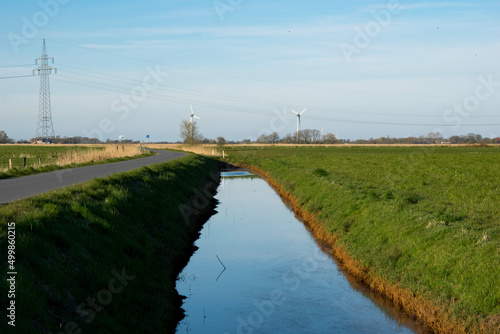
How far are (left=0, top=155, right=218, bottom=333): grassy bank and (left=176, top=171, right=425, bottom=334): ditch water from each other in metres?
0.75

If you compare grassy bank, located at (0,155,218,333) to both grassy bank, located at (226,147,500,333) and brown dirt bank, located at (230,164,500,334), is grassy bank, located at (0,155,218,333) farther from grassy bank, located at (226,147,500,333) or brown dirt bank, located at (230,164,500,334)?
Result: grassy bank, located at (226,147,500,333)

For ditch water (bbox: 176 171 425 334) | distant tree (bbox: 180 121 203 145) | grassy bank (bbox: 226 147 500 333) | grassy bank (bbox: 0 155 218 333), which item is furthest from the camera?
distant tree (bbox: 180 121 203 145)

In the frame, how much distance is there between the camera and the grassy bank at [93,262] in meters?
7.29

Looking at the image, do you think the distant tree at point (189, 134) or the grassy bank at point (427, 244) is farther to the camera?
the distant tree at point (189, 134)

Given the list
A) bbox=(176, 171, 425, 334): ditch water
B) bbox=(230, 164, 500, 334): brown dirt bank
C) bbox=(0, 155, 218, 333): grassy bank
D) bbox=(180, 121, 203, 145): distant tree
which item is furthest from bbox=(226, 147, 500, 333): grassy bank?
bbox=(180, 121, 203, 145): distant tree

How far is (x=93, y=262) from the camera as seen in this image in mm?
9617

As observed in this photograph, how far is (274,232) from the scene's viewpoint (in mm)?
20703

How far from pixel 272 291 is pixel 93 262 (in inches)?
198

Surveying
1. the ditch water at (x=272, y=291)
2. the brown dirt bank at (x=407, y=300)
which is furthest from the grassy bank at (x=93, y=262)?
the brown dirt bank at (x=407, y=300)

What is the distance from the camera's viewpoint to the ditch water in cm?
1029

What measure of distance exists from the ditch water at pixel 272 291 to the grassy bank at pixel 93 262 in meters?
0.75

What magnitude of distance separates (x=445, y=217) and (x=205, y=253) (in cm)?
829

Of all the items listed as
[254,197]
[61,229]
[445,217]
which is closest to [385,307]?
[445,217]

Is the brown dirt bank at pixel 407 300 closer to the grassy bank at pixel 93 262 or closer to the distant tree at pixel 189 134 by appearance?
the grassy bank at pixel 93 262
